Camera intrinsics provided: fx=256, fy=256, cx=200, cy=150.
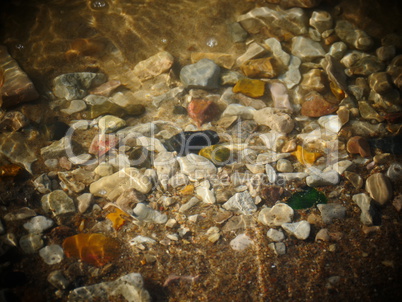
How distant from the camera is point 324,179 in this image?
2.83m

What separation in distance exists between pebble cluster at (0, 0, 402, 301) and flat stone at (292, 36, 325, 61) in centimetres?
2

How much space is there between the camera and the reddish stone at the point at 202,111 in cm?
348

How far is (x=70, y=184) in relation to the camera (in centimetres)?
292

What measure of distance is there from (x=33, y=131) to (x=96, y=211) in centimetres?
152

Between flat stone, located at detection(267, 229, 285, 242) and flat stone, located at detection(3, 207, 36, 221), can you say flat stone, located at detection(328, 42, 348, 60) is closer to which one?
flat stone, located at detection(267, 229, 285, 242)

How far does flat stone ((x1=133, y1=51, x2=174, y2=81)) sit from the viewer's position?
3.86 meters

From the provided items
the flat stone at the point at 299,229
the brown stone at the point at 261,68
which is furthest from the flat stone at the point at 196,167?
the brown stone at the point at 261,68

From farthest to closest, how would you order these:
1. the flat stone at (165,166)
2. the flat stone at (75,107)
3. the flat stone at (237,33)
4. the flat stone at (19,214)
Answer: the flat stone at (237,33), the flat stone at (75,107), the flat stone at (165,166), the flat stone at (19,214)

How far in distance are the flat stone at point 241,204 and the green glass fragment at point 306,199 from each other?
42 centimetres

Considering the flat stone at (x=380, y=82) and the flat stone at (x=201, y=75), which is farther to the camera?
the flat stone at (x=201, y=75)

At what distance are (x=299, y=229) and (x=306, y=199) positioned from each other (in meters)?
0.43

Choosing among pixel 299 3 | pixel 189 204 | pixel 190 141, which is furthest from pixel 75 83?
pixel 299 3

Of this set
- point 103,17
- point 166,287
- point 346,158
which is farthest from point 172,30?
point 166,287

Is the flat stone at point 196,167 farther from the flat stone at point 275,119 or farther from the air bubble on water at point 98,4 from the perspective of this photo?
the air bubble on water at point 98,4
